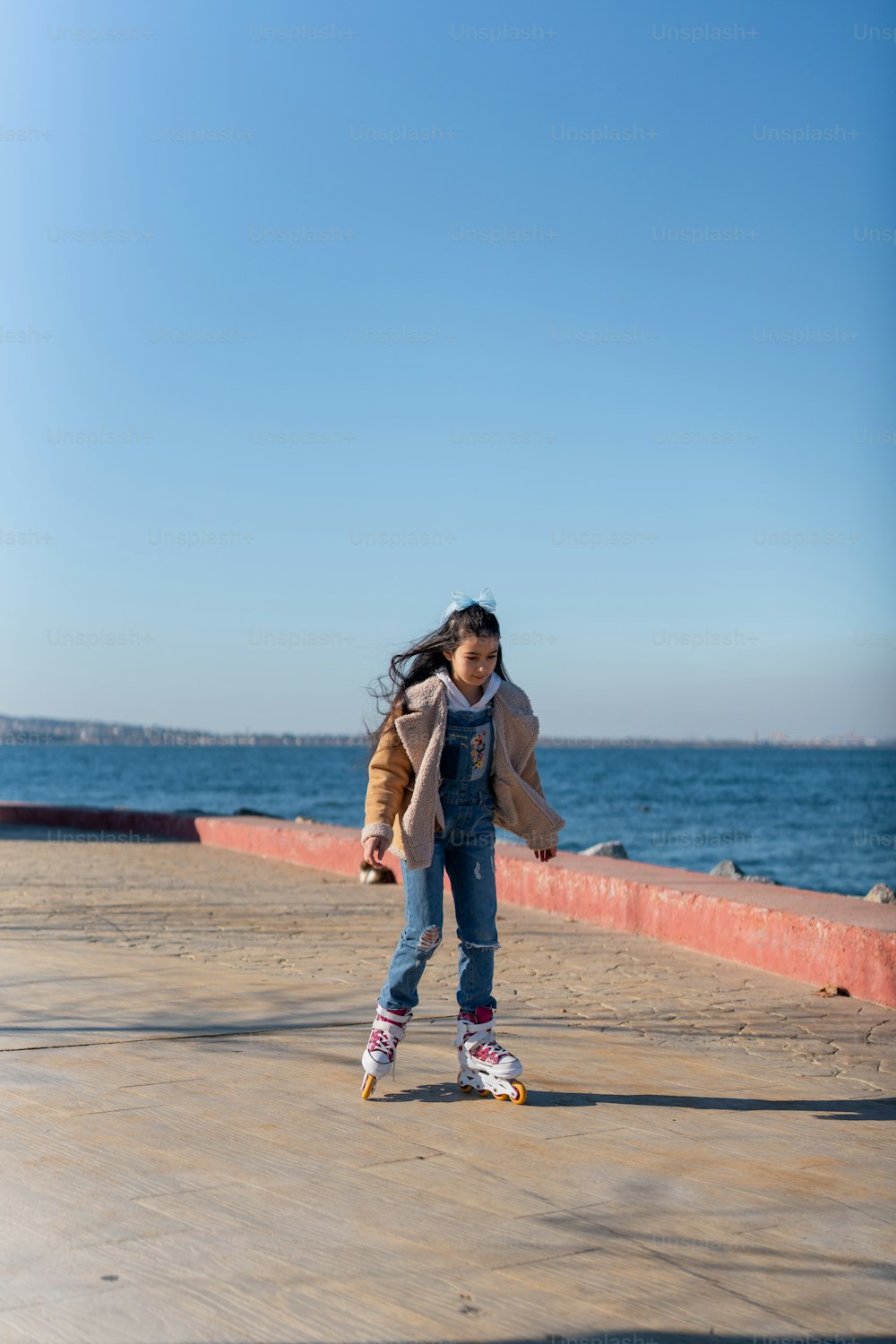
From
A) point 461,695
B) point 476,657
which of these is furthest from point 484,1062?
point 476,657

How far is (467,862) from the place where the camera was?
4.61 m

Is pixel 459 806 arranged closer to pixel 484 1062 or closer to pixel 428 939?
pixel 428 939

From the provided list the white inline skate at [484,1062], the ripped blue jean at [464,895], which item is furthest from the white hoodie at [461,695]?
the white inline skate at [484,1062]

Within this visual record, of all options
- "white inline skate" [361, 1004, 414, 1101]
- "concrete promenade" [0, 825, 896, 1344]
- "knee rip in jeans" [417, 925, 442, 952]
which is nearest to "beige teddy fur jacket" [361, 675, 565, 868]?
"knee rip in jeans" [417, 925, 442, 952]

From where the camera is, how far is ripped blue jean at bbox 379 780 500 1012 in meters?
4.54

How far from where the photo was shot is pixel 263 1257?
294cm

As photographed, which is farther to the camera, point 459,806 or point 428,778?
point 459,806

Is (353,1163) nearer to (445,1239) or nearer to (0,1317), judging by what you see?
(445,1239)

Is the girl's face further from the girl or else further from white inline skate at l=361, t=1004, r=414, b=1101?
white inline skate at l=361, t=1004, r=414, b=1101

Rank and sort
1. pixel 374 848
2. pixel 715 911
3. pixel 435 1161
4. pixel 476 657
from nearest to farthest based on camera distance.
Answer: pixel 435 1161 < pixel 374 848 < pixel 476 657 < pixel 715 911

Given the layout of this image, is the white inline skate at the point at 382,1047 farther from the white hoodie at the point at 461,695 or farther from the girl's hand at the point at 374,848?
the white hoodie at the point at 461,695

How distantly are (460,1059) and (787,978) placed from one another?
9.11 ft

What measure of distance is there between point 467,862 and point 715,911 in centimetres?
326

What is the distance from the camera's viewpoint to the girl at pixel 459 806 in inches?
177
